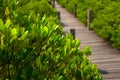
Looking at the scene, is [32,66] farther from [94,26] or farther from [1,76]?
[94,26]

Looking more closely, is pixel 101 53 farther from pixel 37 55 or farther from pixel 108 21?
pixel 37 55

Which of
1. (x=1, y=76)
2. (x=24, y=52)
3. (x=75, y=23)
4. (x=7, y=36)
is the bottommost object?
(x=75, y=23)

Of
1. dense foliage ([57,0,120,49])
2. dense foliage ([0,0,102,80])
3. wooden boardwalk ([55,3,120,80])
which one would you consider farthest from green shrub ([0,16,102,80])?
dense foliage ([57,0,120,49])

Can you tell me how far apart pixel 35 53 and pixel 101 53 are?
23.6 feet

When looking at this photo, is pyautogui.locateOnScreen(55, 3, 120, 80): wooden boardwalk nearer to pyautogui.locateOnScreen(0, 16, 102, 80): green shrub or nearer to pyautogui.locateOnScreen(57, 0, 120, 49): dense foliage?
pyautogui.locateOnScreen(57, 0, 120, 49): dense foliage

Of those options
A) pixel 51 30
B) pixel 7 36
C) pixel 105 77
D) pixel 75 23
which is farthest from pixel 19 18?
pixel 75 23

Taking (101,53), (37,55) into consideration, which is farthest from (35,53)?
(101,53)

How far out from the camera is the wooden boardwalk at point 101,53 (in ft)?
26.7

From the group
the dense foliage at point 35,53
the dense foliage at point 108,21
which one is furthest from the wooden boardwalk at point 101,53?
the dense foliage at point 35,53

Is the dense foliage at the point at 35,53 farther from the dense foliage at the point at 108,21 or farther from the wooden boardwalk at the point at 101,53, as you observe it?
the dense foliage at the point at 108,21

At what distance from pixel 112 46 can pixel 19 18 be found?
7.81 m

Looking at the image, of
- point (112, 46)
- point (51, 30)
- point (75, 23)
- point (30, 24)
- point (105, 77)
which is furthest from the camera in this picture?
point (75, 23)

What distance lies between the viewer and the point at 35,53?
280 centimetres

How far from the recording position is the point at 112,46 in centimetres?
1051
